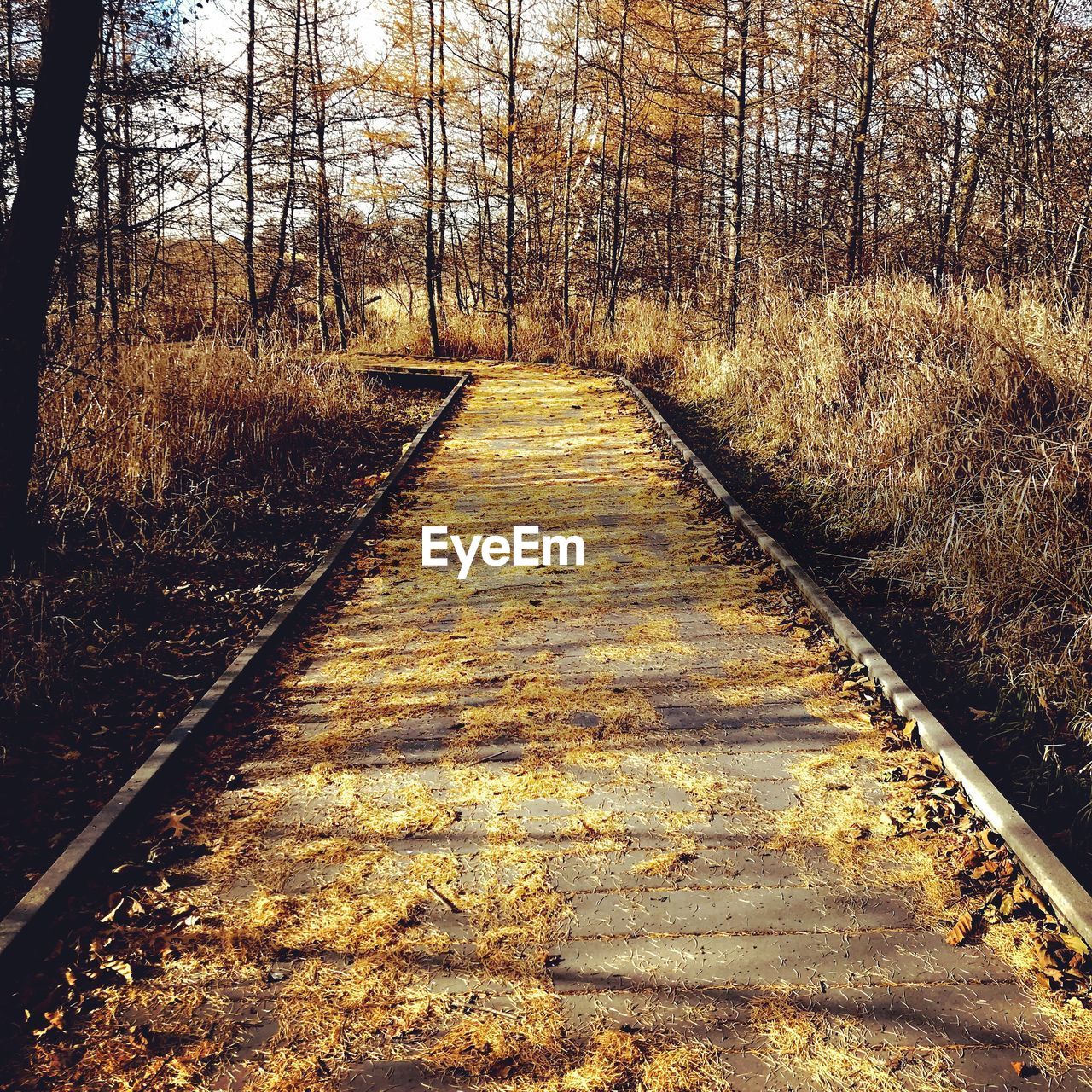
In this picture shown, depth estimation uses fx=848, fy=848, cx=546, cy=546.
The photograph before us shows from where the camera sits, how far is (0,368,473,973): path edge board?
8.34 feet

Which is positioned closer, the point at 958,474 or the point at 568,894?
the point at 568,894

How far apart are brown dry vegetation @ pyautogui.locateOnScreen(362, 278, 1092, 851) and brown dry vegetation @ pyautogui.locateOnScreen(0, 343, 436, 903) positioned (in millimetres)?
3822

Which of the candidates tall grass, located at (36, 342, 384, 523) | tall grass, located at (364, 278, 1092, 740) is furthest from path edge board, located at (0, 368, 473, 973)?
tall grass, located at (364, 278, 1092, 740)

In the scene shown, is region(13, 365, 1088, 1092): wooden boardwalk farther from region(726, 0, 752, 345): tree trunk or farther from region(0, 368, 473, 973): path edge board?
region(726, 0, 752, 345): tree trunk

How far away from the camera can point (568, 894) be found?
2.76m

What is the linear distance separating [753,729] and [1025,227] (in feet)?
35.3

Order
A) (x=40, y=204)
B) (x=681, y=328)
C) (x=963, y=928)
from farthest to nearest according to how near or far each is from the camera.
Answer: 1. (x=681, y=328)
2. (x=40, y=204)
3. (x=963, y=928)

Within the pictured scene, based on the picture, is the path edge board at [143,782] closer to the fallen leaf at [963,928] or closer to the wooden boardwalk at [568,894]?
the wooden boardwalk at [568,894]

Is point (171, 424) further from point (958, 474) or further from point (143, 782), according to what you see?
point (958, 474)

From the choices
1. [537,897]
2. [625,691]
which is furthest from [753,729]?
[537,897]

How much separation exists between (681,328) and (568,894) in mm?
14601

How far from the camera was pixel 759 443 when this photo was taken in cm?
950

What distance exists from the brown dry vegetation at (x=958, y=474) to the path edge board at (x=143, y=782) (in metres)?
3.46


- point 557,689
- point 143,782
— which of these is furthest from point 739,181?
point 143,782
